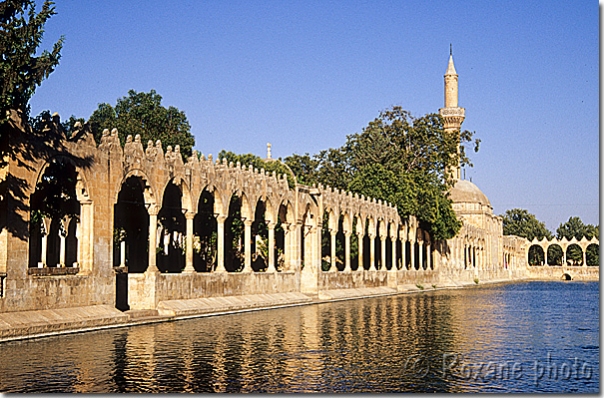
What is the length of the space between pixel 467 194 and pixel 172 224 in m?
65.8

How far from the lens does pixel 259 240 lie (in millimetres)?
46844

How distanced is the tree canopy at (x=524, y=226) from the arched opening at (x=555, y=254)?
4404 millimetres

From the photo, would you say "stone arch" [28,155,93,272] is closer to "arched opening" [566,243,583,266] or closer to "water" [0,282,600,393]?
"water" [0,282,600,393]

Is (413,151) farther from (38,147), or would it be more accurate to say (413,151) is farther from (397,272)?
(38,147)

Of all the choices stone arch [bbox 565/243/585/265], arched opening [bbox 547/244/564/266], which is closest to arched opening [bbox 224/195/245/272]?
stone arch [bbox 565/243/585/265]

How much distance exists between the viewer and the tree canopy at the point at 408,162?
5691 centimetres

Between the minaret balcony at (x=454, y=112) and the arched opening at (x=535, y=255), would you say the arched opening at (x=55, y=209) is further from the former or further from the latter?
the arched opening at (x=535, y=255)

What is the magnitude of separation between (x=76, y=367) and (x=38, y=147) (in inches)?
327

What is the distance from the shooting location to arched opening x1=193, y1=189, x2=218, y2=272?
3700cm

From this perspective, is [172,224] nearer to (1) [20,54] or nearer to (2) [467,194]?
(1) [20,54]

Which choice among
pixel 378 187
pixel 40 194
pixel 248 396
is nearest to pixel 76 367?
pixel 248 396

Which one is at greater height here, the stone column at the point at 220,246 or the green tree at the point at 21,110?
the green tree at the point at 21,110

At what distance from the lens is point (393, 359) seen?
15758mm

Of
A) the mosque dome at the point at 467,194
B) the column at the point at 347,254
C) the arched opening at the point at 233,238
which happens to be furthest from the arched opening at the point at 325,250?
the mosque dome at the point at 467,194
